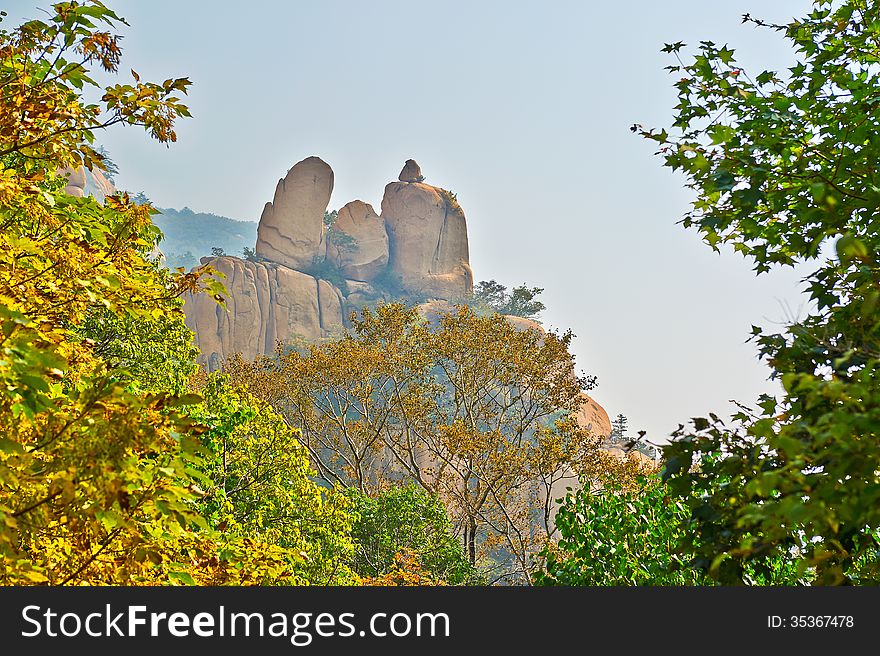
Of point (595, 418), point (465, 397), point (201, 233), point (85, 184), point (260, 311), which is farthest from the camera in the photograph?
point (201, 233)

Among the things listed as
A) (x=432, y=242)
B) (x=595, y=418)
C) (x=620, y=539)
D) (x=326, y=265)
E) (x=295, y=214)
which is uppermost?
(x=295, y=214)

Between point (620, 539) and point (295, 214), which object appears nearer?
point (620, 539)

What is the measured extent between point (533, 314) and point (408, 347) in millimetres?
31073

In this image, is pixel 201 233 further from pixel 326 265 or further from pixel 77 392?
pixel 77 392

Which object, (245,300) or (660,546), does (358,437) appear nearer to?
(660,546)

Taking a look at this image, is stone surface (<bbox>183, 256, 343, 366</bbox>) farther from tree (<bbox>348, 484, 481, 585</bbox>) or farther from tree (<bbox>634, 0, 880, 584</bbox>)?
tree (<bbox>634, 0, 880, 584</bbox>)

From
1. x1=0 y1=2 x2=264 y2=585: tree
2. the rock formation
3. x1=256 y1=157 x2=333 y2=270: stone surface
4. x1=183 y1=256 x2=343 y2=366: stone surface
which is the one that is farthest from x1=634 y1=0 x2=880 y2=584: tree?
x1=256 y1=157 x2=333 y2=270: stone surface

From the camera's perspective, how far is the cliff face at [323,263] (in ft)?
146

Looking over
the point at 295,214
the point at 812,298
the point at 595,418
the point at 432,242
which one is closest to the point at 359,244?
the point at 432,242

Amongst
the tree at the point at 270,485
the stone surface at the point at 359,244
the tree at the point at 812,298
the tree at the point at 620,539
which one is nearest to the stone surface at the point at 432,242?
the stone surface at the point at 359,244

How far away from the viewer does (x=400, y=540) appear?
653 inches

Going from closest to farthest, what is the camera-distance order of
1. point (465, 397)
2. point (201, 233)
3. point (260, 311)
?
point (465, 397)
point (260, 311)
point (201, 233)

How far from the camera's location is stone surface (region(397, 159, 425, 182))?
184ft

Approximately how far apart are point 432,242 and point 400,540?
4033 centimetres
